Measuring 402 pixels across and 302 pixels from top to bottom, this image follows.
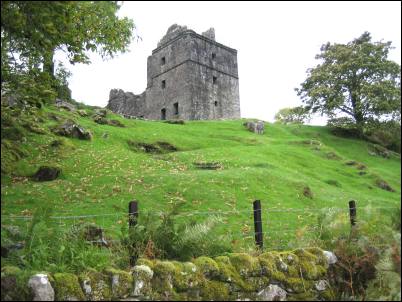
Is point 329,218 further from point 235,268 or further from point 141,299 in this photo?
point 141,299

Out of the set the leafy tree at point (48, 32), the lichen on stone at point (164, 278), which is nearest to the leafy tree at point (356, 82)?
the leafy tree at point (48, 32)

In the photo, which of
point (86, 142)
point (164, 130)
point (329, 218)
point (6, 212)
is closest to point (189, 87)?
point (164, 130)

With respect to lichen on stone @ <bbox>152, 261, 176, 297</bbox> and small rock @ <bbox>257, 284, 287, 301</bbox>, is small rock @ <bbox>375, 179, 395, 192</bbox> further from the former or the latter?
lichen on stone @ <bbox>152, 261, 176, 297</bbox>

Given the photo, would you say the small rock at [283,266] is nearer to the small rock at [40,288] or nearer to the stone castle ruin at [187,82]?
the small rock at [40,288]

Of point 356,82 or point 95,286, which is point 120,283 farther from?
point 356,82

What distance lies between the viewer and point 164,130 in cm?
3516

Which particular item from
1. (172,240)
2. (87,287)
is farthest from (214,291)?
(172,240)

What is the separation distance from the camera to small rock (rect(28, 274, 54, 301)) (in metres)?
5.67

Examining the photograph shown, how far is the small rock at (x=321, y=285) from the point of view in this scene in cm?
725

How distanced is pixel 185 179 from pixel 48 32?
14.5m

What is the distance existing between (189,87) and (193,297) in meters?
54.2

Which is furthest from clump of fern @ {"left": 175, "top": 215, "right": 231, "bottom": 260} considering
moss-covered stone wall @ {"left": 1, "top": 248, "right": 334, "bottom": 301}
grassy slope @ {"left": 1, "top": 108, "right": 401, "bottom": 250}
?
grassy slope @ {"left": 1, "top": 108, "right": 401, "bottom": 250}

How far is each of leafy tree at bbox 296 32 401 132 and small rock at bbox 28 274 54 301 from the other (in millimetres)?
43520

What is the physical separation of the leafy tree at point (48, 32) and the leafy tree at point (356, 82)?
34.3 metres
